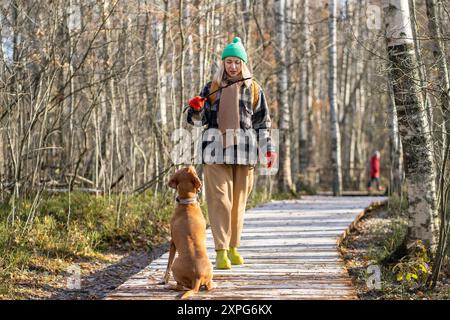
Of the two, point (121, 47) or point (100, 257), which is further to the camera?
point (121, 47)

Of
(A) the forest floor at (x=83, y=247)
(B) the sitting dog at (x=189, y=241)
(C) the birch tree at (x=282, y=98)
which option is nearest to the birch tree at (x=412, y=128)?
(B) the sitting dog at (x=189, y=241)

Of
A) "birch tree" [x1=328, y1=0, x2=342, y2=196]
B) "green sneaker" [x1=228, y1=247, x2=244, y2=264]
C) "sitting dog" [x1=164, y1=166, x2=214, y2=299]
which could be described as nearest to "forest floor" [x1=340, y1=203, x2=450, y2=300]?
"green sneaker" [x1=228, y1=247, x2=244, y2=264]

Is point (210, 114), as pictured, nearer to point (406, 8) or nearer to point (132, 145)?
point (406, 8)

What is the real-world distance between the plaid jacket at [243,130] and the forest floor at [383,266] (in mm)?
1775

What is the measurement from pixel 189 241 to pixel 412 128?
9.04 ft

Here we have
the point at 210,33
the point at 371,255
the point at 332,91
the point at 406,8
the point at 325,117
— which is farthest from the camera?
the point at 325,117

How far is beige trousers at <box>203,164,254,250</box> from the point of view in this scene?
6.12 m

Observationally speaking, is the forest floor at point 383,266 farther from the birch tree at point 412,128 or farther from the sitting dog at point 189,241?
the sitting dog at point 189,241

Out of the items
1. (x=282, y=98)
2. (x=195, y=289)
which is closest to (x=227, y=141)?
(x=195, y=289)

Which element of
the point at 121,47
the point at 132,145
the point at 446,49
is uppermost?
the point at 121,47

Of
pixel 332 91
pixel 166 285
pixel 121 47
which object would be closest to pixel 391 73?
pixel 166 285

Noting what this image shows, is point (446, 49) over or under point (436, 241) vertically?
over

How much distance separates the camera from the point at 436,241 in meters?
6.79

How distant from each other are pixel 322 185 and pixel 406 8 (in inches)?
853
